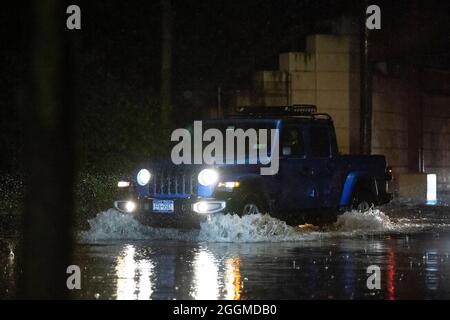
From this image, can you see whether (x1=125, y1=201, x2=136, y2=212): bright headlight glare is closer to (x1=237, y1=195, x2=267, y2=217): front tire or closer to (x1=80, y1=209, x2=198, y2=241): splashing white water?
(x1=80, y1=209, x2=198, y2=241): splashing white water

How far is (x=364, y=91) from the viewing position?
2903 cm

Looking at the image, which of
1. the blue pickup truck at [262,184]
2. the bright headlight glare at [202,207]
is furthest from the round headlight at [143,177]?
the bright headlight glare at [202,207]

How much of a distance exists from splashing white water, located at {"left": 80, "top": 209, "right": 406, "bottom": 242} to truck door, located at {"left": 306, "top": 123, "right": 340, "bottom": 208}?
25.0 inches

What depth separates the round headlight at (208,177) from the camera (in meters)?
17.0

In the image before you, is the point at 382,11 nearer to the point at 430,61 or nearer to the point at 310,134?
the point at 430,61

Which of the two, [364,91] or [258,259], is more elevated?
[364,91]

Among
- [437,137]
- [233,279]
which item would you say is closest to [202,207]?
[233,279]

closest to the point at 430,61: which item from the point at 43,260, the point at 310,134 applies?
the point at 310,134

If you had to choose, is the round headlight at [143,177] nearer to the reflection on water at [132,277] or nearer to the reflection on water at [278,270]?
the reflection on water at [278,270]

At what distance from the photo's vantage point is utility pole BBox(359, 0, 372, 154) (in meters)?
28.5

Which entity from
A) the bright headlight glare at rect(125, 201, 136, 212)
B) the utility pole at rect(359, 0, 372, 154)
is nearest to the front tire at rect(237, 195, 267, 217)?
the bright headlight glare at rect(125, 201, 136, 212)

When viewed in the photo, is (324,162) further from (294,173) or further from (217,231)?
(217,231)

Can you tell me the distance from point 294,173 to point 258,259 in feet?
13.3

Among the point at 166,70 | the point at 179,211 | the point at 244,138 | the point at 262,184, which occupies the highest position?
the point at 166,70
